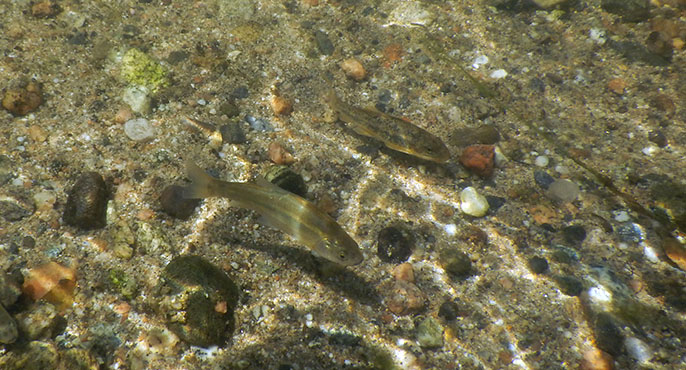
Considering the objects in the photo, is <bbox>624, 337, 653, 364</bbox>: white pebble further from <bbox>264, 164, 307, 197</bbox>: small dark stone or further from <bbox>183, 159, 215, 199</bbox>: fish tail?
<bbox>183, 159, 215, 199</bbox>: fish tail

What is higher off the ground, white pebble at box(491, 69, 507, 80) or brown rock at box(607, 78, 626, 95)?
white pebble at box(491, 69, 507, 80)

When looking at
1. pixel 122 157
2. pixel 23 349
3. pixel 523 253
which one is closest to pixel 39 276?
pixel 23 349

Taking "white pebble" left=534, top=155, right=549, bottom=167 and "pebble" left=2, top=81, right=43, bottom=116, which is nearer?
"pebble" left=2, top=81, right=43, bottom=116

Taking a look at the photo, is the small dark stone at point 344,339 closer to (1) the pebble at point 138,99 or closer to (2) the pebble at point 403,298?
(2) the pebble at point 403,298

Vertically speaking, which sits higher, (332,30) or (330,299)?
Answer: (332,30)

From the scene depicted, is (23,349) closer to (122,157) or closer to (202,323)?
(202,323)

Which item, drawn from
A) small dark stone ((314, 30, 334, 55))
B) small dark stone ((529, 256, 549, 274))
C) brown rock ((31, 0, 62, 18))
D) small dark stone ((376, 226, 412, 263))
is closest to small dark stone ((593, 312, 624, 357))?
small dark stone ((529, 256, 549, 274))

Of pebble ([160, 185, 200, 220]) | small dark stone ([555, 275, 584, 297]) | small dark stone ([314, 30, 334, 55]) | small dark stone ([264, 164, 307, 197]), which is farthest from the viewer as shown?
small dark stone ([314, 30, 334, 55])
